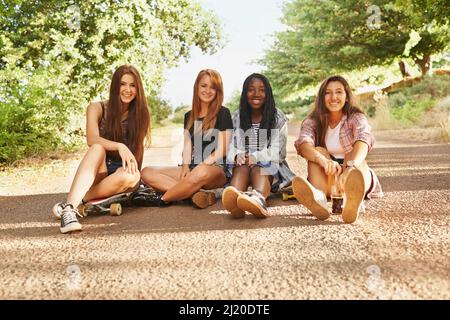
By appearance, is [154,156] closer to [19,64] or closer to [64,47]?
[64,47]

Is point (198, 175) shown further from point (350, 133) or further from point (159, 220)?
point (350, 133)

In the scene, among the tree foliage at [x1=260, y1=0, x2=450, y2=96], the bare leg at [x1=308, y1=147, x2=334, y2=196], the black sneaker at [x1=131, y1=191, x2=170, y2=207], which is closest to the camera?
the bare leg at [x1=308, y1=147, x2=334, y2=196]

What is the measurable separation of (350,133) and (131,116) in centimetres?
188

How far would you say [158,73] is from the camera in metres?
14.9

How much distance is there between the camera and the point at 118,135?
421cm

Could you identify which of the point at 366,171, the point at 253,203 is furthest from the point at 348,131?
the point at 253,203

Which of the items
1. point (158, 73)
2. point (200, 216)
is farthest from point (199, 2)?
point (200, 216)

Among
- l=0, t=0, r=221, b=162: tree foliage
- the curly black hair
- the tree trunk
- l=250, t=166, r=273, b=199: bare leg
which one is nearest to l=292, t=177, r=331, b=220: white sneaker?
l=250, t=166, r=273, b=199: bare leg

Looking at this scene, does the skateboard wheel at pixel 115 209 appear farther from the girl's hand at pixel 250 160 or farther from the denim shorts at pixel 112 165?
the girl's hand at pixel 250 160

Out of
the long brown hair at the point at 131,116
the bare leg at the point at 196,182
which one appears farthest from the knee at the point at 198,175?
the long brown hair at the point at 131,116

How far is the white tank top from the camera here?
4.14 m

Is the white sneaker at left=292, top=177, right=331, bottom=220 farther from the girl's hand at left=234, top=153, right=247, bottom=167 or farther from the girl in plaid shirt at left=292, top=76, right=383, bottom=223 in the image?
the girl's hand at left=234, top=153, right=247, bottom=167

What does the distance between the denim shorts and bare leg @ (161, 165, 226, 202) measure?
1.58 feet
